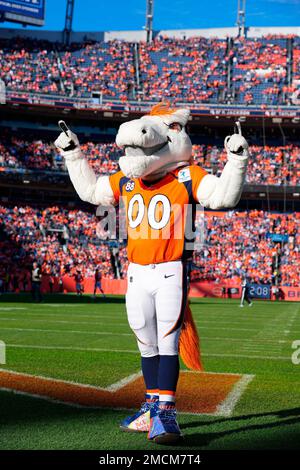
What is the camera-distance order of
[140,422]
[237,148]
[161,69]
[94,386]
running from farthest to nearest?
[161,69] < [94,386] < [140,422] < [237,148]

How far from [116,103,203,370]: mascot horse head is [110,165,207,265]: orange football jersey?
12 cm

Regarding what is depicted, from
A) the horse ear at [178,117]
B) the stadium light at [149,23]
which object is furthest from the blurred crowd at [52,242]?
the horse ear at [178,117]

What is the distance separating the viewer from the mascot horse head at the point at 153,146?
175 inches

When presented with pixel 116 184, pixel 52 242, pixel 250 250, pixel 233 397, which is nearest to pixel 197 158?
pixel 250 250

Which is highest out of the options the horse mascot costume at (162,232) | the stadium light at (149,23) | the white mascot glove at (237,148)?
the stadium light at (149,23)

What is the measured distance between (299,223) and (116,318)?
23887 mm

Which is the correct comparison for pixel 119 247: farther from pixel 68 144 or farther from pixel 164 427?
pixel 164 427

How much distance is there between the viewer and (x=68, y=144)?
16.5ft

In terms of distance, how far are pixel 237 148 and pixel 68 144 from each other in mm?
1434

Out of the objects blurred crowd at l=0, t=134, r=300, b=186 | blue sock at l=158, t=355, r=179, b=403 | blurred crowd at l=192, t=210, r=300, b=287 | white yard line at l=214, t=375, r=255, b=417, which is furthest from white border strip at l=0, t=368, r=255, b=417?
blurred crowd at l=0, t=134, r=300, b=186

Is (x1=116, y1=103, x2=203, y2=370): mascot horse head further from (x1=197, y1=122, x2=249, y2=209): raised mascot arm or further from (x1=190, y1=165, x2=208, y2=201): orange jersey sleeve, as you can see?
(x1=197, y1=122, x2=249, y2=209): raised mascot arm

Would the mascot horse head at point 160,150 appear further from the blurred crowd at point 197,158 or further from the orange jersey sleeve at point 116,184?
the blurred crowd at point 197,158

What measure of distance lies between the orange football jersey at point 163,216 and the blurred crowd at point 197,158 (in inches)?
1307

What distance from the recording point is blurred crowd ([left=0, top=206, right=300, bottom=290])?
33.9 m
